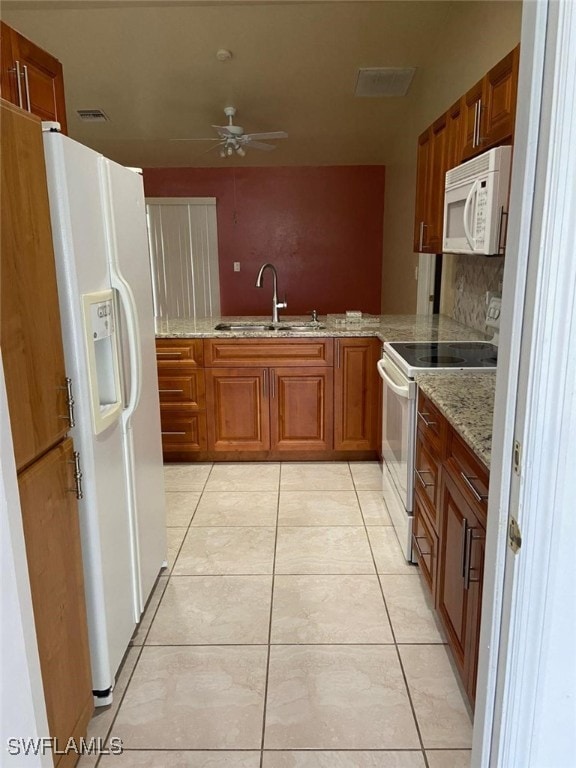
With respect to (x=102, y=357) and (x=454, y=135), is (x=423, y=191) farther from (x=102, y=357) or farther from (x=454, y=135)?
(x=102, y=357)

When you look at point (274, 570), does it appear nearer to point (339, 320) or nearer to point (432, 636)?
point (432, 636)

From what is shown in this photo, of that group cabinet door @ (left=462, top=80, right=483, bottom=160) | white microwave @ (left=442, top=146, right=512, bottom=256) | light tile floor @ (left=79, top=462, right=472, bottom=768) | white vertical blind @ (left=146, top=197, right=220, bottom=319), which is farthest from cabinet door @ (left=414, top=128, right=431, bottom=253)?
white vertical blind @ (left=146, top=197, right=220, bottom=319)

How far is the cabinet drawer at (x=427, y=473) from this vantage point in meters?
2.00

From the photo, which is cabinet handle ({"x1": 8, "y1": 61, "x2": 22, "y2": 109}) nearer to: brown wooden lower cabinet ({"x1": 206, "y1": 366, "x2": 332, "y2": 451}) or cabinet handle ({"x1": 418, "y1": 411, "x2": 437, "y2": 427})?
brown wooden lower cabinet ({"x1": 206, "y1": 366, "x2": 332, "y2": 451})

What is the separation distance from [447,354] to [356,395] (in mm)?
1003

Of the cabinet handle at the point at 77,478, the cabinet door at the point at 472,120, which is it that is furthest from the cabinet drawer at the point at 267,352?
the cabinet handle at the point at 77,478

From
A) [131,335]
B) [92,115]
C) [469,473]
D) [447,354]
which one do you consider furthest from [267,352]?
[92,115]

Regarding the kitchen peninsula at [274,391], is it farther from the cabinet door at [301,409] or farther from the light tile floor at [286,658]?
the light tile floor at [286,658]

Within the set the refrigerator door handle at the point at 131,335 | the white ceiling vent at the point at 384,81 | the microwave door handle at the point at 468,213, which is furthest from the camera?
the white ceiling vent at the point at 384,81

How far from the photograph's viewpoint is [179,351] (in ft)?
11.4

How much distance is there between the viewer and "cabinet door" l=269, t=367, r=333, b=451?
3.53m

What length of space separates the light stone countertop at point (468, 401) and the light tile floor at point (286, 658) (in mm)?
849

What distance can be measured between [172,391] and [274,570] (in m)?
1.53

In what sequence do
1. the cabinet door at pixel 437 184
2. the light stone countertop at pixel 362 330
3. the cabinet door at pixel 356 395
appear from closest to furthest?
the cabinet door at pixel 437 184 < the light stone countertop at pixel 362 330 < the cabinet door at pixel 356 395
